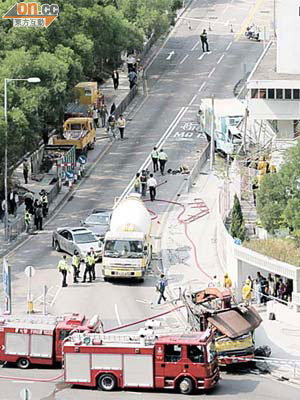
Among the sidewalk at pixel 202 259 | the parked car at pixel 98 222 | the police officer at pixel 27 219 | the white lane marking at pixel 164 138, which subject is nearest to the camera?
the sidewalk at pixel 202 259

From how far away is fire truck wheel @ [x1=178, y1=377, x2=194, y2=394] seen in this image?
53156mm

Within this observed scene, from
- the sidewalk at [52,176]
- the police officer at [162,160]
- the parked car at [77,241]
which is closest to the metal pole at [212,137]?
the police officer at [162,160]

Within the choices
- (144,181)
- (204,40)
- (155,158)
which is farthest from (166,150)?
(204,40)

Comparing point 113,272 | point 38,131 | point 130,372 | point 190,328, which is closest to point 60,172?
point 38,131

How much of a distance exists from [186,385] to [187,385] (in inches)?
1.4

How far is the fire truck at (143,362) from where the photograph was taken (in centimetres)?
5316

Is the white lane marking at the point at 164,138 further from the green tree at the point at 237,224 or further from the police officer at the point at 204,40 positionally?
the police officer at the point at 204,40

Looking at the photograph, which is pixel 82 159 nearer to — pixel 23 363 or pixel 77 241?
pixel 77 241

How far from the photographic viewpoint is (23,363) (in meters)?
56.3

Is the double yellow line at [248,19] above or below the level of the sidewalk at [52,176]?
above

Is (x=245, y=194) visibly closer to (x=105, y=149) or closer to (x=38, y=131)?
(x=38, y=131)

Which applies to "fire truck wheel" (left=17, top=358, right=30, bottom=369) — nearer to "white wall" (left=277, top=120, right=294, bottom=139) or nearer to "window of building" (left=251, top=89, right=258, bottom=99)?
"white wall" (left=277, top=120, right=294, bottom=139)

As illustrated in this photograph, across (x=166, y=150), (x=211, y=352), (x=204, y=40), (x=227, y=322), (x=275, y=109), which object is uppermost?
(x=204, y=40)

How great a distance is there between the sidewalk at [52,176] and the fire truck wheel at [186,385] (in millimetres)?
22054
